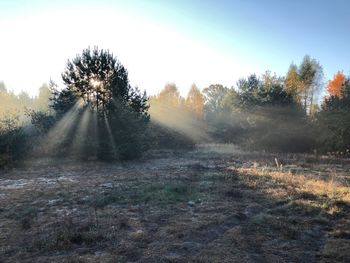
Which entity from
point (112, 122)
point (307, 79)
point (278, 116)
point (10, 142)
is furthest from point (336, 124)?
point (307, 79)

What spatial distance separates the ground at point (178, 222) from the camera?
19.0 ft

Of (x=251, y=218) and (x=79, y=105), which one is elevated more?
(x=79, y=105)

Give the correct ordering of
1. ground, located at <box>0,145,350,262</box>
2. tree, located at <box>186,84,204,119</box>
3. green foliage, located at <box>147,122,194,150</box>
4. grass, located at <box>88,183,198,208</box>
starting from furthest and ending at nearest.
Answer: tree, located at <box>186,84,204,119</box> → green foliage, located at <box>147,122,194,150</box> → grass, located at <box>88,183,198,208</box> → ground, located at <box>0,145,350,262</box>

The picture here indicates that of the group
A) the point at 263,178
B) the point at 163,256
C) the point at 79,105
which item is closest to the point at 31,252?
the point at 163,256

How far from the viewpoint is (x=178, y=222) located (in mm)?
7594

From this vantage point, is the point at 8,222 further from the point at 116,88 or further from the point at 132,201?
the point at 116,88

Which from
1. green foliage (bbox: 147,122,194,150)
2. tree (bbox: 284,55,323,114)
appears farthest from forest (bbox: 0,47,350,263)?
tree (bbox: 284,55,323,114)

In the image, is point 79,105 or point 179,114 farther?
point 179,114

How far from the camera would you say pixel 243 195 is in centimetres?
1063

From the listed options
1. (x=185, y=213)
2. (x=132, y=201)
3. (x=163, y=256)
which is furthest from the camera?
(x=132, y=201)

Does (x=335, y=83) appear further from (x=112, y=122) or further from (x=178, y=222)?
(x=178, y=222)

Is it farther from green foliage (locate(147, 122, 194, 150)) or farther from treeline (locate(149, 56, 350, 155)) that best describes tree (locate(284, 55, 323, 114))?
green foliage (locate(147, 122, 194, 150))

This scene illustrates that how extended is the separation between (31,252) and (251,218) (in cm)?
475

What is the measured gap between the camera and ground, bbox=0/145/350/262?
5.78 m
